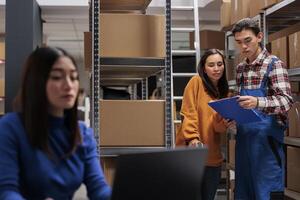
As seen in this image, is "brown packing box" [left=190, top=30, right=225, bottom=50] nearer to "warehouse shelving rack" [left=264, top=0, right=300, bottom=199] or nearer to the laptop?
"warehouse shelving rack" [left=264, top=0, right=300, bottom=199]

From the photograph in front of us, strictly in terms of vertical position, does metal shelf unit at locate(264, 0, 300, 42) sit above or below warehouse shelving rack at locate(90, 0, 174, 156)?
above

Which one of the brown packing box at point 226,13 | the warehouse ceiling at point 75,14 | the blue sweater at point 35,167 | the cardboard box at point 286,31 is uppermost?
the warehouse ceiling at point 75,14

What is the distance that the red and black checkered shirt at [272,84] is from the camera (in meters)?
2.37

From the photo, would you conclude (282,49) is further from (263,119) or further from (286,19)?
(263,119)

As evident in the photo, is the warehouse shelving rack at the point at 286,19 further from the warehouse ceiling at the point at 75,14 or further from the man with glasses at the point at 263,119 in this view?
the warehouse ceiling at the point at 75,14

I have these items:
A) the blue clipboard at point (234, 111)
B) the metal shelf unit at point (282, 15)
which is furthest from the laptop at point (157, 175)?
the metal shelf unit at point (282, 15)

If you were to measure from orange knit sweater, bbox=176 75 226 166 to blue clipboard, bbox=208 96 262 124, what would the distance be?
22 cm

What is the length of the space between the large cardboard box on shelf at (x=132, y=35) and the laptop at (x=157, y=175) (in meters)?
1.68

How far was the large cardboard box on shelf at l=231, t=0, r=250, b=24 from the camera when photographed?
3.85 metres

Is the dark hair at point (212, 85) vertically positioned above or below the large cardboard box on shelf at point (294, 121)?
above

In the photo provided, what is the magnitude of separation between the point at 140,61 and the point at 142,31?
183 millimetres

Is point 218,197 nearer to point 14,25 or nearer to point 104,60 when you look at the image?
point 104,60

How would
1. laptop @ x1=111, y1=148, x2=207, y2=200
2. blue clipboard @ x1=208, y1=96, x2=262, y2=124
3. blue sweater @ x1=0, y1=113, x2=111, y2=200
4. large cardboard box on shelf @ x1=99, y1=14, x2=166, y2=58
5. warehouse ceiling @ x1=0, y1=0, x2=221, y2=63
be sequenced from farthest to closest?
1. warehouse ceiling @ x1=0, y1=0, x2=221, y2=63
2. large cardboard box on shelf @ x1=99, y1=14, x2=166, y2=58
3. blue clipboard @ x1=208, y1=96, x2=262, y2=124
4. blue sweater @ x1=0, y1=113, x2=111, y2=200
5. laptop @ x1=111, y1=148, x2=207, y2=200

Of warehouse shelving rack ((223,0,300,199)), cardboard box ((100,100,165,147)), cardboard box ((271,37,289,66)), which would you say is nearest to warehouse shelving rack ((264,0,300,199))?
warehouse shelving rack ((223,0,300,199))
